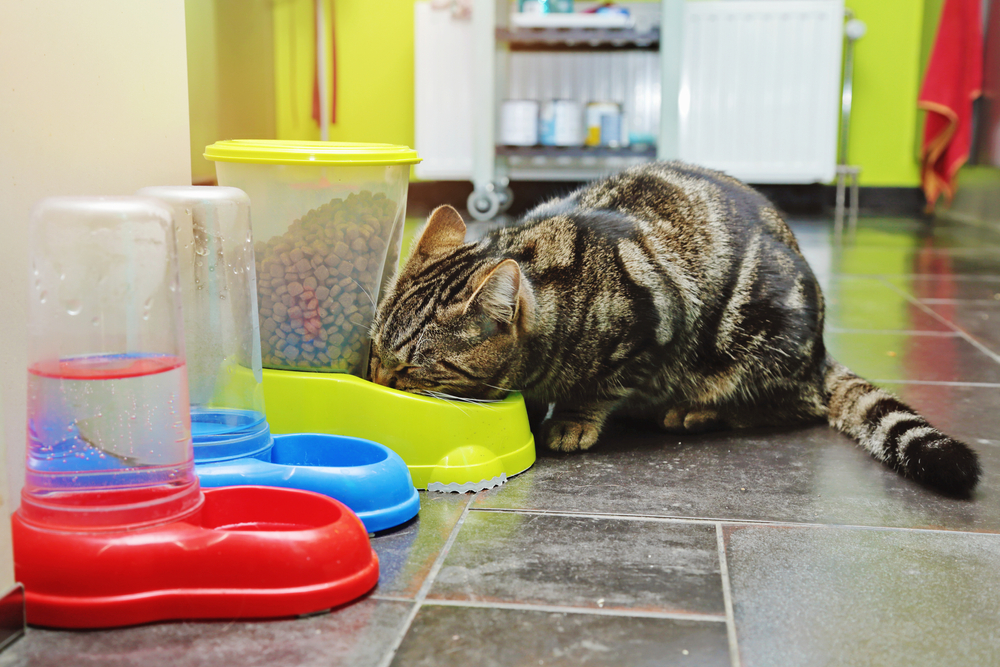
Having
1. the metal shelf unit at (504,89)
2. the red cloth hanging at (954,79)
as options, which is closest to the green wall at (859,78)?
the red cloth hanging at (954,79)

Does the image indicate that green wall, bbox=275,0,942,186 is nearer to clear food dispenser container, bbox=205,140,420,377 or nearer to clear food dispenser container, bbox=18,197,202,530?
clear food dispenser container, bbox=205,140,420,377

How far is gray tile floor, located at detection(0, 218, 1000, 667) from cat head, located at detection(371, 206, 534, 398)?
182mm

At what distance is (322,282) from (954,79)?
13.8 feet

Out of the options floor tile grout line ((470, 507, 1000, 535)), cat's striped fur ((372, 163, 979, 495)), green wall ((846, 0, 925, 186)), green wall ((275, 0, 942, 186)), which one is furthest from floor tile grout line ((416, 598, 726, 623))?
green wall ((846, 0, 925, 186))

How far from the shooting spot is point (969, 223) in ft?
15.9

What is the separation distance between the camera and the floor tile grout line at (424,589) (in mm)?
848

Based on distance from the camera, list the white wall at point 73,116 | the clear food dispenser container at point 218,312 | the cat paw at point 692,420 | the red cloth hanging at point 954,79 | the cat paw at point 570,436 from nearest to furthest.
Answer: the white wall at point 73,116 < the clear food dispenser container at point 218,312 < the cat paw at point 570,436 < the cat paw at point 692,420 < the red cloth hanging at point 954,79

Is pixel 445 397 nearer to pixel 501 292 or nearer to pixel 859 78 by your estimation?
pixel 501 292

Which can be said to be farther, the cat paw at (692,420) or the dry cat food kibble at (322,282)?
the cat paw at (692,420)

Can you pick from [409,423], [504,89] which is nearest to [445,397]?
[409,423]

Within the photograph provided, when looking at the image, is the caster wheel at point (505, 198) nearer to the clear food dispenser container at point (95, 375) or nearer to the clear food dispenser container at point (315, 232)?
the clear food dispenser container at point (315, 232)

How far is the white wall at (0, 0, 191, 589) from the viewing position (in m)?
0.98

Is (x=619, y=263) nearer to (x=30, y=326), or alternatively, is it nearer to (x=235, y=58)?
(x=30, y=326)

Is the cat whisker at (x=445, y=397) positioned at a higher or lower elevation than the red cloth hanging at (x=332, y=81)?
lower
